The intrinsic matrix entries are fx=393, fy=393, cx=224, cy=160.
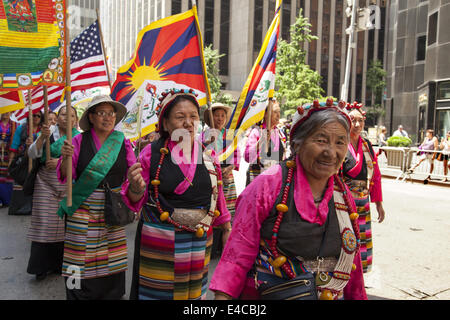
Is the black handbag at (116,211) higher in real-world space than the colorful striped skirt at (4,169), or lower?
higher

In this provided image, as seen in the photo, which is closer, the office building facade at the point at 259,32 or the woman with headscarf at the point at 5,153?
the woman with headscarf at the point at 5,153

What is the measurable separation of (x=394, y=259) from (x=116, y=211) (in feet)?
12.1

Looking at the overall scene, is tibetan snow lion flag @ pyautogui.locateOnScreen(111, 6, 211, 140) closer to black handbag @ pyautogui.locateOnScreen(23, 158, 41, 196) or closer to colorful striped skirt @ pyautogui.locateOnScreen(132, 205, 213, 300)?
black handbag @ pyautogui.locateOnScreen(23, 158, 41, 196)

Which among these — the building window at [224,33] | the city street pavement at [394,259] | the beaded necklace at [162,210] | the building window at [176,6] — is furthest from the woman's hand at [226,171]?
the building window at [224,33]

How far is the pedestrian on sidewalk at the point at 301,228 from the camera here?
1.79 metres

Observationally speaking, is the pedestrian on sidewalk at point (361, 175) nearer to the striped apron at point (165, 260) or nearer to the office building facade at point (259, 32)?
the striped apron at point (165, 260)

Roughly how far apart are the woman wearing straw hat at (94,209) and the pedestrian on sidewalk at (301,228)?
1990 millimetres

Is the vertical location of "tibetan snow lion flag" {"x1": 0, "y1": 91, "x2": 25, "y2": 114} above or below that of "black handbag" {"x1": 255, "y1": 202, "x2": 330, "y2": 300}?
above

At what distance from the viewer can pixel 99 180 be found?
3.49 metres

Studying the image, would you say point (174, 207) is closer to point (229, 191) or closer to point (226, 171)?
point (226, 171)

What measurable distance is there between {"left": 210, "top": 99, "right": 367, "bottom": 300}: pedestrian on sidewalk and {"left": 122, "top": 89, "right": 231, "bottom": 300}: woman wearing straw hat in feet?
3.10

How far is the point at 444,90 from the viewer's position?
20.5m

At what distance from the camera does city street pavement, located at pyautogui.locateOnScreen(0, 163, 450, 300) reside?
4059 millimetres

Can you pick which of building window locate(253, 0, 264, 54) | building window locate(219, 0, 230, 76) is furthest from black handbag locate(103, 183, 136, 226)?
building window locate(219, 0, 230, 76)
